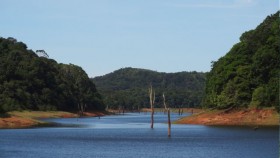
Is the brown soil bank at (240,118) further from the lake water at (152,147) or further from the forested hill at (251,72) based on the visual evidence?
the lake water at (152,147)

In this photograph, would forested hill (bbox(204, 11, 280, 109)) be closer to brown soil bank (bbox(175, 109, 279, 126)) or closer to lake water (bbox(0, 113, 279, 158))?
brown soil bank (bbox(175, 109, 279, 126))

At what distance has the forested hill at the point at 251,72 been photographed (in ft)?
354

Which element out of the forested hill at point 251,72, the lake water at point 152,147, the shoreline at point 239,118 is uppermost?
the forested hill at point 251,72

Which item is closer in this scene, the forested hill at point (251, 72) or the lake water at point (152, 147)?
the lake water at point (152, 147)

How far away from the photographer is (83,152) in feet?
204

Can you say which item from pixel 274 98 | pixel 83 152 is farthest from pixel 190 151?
pixel 274 98

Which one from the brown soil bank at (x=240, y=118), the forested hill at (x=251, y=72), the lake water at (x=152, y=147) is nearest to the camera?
the lake water at (x=152, y=147)

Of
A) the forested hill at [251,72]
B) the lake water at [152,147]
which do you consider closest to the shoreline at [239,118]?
the forested hill at [251,72]

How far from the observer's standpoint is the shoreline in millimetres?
103844

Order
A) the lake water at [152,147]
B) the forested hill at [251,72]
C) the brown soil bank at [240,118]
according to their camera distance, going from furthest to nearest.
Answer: the forested hill at [251,72] < the brown soil bank at [240,118] < the lake water at [152,147]

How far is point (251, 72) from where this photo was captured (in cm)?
11294

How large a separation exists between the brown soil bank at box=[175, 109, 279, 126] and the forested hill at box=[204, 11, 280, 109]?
57.5 inches

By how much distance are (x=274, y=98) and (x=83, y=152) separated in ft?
174

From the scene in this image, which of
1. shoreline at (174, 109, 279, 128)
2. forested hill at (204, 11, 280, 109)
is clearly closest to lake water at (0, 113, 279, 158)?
shoreline at (174, 109, 279, 128)
